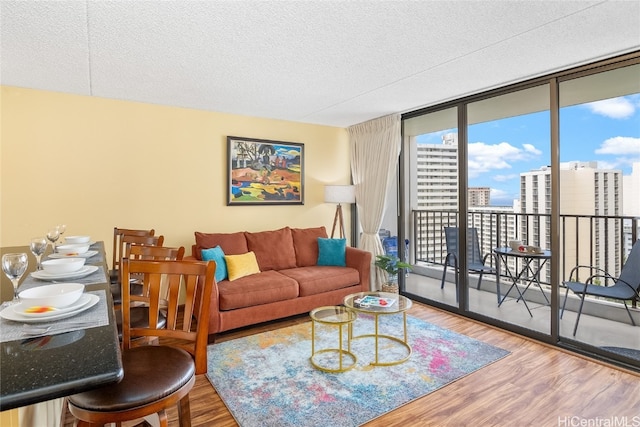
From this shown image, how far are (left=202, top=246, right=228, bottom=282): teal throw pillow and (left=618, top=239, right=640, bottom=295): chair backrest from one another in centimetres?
389

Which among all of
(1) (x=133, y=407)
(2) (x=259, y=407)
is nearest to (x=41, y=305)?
(1) (x=133, y=407)

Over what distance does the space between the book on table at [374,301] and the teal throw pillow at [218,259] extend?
4.91 feet

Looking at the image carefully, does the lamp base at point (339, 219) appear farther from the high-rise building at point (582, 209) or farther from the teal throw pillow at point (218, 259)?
the high-rise building at point (582, 209)

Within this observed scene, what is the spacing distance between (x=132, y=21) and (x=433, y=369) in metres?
3.23

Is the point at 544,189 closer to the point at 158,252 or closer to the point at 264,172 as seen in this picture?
the point at 264,172

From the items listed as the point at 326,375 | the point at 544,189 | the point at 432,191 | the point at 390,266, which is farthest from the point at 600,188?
the point at 326,375

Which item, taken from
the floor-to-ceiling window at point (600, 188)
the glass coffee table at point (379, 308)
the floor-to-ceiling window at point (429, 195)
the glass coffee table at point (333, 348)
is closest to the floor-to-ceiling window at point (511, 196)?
the floor-to-ceiling window at point (600, 188)

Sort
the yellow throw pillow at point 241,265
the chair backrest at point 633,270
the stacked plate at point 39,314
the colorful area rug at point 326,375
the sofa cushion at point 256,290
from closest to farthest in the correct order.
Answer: the stacked plate at point 39,314 < the colorful area rug at point 326,375 < the chair backrest at point 633,270 < the sofa cushion at point 256,290 < the yellow throw pillow at point 241,265

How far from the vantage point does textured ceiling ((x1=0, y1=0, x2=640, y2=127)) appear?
6.69ft

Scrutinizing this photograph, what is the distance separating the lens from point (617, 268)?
402cm

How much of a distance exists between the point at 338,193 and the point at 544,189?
2743 mm

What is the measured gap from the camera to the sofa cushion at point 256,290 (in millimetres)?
3311

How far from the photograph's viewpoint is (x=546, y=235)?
4.64 metres

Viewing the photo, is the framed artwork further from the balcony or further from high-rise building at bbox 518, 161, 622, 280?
high-rise building at bbox 518, 161, 622, 280
